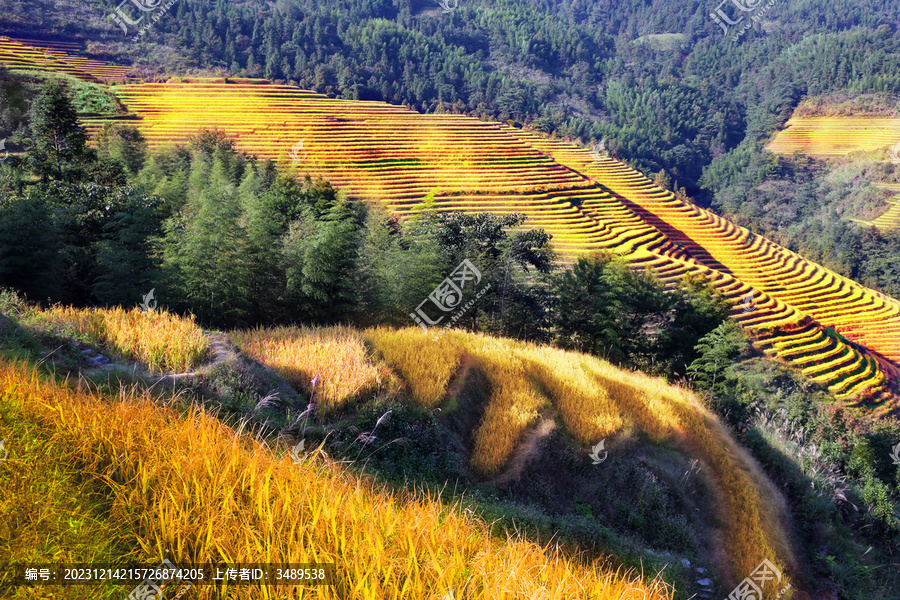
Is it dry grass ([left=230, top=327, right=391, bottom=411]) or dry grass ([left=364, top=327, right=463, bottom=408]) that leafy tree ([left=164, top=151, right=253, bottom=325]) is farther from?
dry grass ([left=230, top=327, right=391, bottom=411])

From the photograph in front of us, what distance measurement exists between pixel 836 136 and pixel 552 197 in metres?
89.4

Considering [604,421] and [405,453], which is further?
[604,421]

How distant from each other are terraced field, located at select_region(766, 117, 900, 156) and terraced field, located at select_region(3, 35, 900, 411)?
2150 inches

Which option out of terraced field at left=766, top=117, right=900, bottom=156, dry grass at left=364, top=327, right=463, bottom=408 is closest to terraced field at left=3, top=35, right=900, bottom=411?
dry grass at left=364, top=327, right=463, bottom=408

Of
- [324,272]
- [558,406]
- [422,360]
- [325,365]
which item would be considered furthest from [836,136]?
[325,365]

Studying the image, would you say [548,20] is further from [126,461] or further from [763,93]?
[126,461]

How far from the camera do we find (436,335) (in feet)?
28.9

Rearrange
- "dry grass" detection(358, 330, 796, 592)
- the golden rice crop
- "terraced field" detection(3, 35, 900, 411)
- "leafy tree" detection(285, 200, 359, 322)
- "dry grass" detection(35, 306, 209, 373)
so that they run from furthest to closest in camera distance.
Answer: "terraced field" detection(3, 35, 900, 411) < "leafy tree" detection(285, 200, 359, 322) < "dry grass" detection(358, 330, 796, 592) < the golden rice crop < "dry grass" detection(35, 306, 209, 373)

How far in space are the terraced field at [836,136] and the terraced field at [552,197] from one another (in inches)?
2150

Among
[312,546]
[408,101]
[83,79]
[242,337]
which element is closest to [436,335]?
[242,337]

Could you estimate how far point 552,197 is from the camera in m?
55.6

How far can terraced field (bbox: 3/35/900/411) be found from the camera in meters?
39.2

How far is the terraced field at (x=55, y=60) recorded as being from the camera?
51.0 m

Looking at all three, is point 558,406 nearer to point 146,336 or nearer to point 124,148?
point 146,336
